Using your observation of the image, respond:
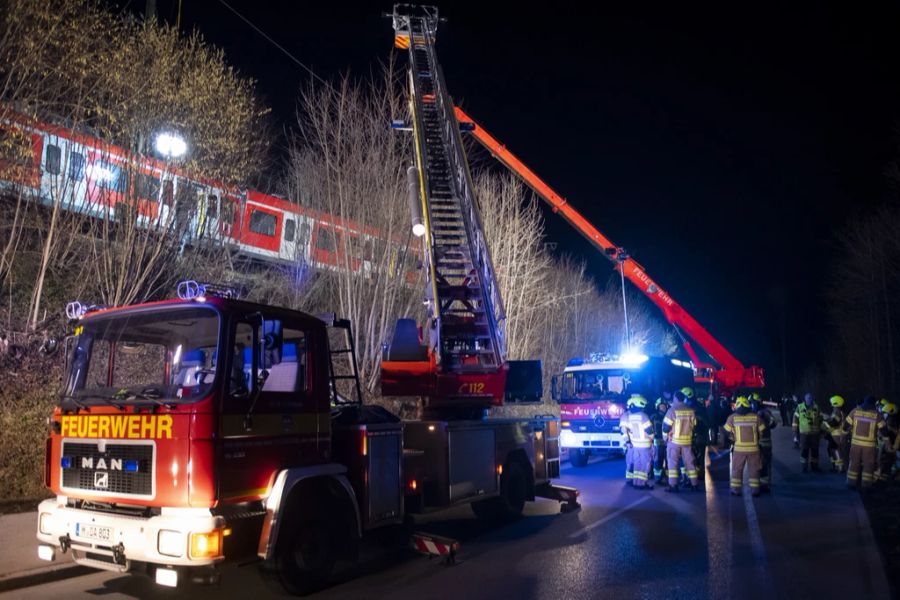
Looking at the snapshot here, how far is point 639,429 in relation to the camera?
11484 millimetres

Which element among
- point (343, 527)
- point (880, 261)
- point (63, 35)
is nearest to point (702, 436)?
point (343, 527)

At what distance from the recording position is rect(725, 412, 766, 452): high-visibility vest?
10555 millimetres

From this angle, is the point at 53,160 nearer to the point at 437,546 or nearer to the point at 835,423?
the point at 437,546

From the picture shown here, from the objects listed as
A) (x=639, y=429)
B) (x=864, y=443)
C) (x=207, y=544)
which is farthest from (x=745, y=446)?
(x=207, y=544)

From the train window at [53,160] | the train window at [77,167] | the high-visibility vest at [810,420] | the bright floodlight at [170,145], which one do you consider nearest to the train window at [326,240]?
the bright floodlight at [170,145]

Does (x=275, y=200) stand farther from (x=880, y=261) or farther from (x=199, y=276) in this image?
(x=880, y=261)

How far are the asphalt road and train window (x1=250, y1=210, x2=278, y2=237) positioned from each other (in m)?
8.86

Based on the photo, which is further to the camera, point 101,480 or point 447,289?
point 447,289

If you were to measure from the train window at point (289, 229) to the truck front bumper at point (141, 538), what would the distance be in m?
11.6

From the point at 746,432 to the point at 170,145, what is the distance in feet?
33.4

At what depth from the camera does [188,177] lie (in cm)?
1095

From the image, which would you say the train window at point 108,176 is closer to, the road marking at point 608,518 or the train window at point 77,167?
the train window at point 77,167

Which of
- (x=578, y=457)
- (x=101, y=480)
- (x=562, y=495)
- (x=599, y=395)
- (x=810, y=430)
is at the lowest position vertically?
(x=578, y=457)

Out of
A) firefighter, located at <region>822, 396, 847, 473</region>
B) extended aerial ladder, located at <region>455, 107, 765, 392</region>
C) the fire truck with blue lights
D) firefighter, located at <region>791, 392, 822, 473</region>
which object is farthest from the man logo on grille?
extended aerial ladder, located at <region>455, 107, 765, 392</region>
